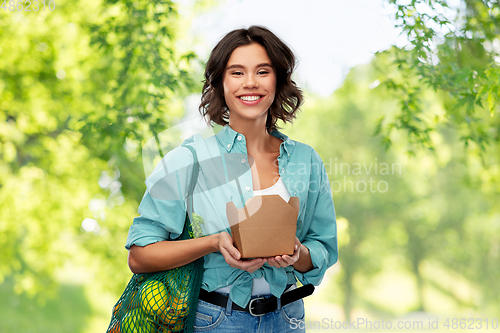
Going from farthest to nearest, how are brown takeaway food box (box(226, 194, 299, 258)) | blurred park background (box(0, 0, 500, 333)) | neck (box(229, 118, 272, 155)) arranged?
blurred park background (box(0, 0, 500, 333)), neck (box(229, 118, 272, 155)), brown takeaway food box (box(226, 194, 299, 258))

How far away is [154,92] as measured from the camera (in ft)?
10.5

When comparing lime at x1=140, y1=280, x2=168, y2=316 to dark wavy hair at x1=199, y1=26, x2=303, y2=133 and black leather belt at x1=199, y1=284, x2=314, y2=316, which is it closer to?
black leather belt at x1=199, y1=284, x2=314, y2=316

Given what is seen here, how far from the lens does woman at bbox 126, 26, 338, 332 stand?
122 cm

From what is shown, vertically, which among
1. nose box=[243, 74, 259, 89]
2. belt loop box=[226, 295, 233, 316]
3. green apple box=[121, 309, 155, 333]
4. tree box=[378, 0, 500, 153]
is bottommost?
green apple box=[121, 309, 155, 333]

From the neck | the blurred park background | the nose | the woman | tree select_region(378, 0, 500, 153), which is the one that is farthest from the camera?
the blurred park background

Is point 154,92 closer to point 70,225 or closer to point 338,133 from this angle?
point 70,225

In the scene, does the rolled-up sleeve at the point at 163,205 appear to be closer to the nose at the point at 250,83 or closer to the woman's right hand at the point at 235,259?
the woman's right hand at the point at 235,259

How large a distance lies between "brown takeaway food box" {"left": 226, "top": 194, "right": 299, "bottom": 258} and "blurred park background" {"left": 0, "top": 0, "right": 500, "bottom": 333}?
2.56ft

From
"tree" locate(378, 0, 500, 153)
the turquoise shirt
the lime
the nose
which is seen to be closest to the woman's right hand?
the turquoise shirt

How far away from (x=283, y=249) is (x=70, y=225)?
17.2ft

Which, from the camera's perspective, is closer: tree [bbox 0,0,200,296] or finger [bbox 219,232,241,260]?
finger [bbox 219,232,241,260]

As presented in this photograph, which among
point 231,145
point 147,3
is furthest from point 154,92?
point 231,145

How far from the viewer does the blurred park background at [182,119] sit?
2.88 m

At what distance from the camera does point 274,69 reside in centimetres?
142
